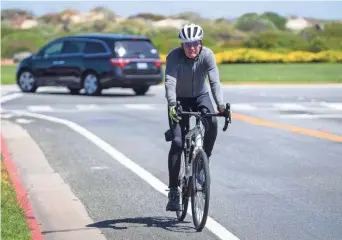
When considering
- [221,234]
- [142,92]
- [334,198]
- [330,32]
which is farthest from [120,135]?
[330,32]

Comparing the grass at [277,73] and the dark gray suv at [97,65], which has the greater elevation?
the dark gray suv at [97,65]

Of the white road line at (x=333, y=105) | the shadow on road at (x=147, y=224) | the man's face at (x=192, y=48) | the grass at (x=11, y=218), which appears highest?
the man's face at (x=192, y=48)

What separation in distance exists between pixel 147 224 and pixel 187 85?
139 centimetres

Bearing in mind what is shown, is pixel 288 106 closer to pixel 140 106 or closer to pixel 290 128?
pixel 140 106

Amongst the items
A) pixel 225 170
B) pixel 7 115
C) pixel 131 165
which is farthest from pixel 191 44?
pixel 7 115

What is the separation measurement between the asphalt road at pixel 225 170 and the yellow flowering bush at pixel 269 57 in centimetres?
2749

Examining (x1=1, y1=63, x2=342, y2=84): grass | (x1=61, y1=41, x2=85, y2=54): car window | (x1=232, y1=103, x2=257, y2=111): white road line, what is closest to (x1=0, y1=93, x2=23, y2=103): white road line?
(x1=61, y1=41, x2=85, y2=54): car window

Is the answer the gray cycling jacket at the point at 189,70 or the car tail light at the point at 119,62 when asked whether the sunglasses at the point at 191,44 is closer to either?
the gray cycling jacket at the point at 189,70

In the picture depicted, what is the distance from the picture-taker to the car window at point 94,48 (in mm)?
29516

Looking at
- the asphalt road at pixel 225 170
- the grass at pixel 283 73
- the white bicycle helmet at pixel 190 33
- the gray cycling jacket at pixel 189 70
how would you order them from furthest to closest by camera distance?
the grass at pixel 283 73 < the asphalt road at pixel 225 170 < the gray cycling jacket at pixel 189 70 < the white bicycle helmet at pixel 190 33

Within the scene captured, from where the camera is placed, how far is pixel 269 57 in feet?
174

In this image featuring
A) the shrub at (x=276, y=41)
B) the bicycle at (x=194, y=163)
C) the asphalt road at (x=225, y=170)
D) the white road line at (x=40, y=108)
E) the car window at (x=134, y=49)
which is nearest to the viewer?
the bicycle at (x=194, y=163)

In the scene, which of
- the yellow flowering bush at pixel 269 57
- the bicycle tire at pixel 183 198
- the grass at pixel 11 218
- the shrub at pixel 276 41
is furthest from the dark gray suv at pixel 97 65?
the shrub at pixel 276 41

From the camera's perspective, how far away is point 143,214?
1008cm
